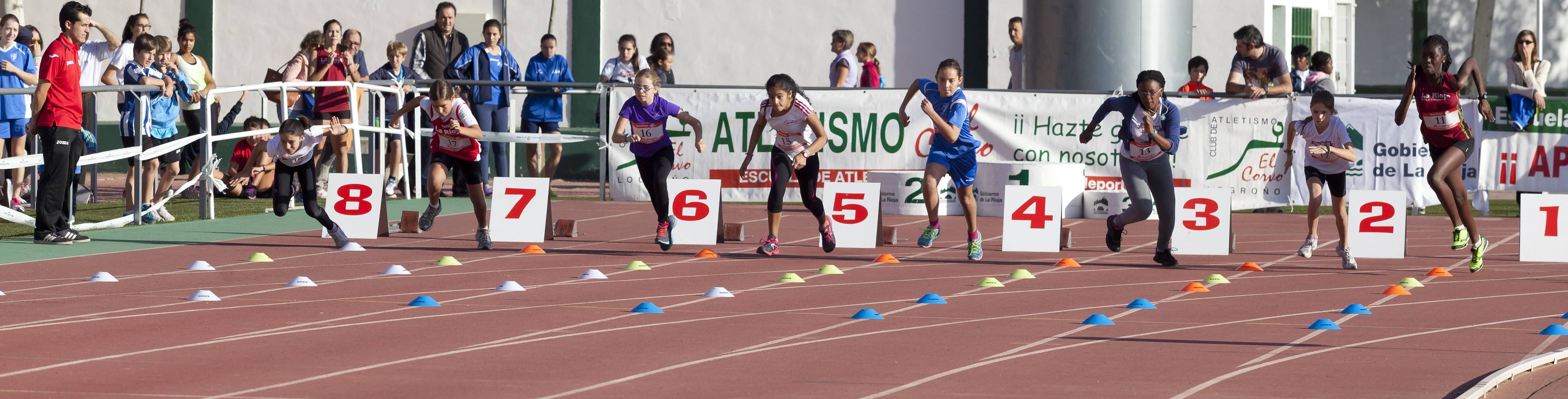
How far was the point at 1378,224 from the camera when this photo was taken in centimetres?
1214

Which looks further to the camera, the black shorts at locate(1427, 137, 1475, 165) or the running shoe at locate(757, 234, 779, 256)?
the running shoe at locate(757, 234, 779, 256)

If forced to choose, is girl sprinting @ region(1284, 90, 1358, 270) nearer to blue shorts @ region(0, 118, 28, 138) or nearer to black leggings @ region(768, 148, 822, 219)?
black leggings @ region(768, 148, 822, 219)

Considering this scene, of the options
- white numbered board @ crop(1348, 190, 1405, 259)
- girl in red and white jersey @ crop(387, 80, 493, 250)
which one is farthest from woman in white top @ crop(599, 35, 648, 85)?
white numbered board @ crop(1348, 190, 1405, 259)

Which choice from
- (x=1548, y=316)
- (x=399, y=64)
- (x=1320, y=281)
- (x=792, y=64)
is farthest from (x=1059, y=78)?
(x=1548, y=316)

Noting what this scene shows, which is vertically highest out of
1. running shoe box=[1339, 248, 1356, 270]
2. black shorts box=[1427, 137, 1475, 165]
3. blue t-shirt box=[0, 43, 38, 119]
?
blue t-shirt box=[0, 43, 38, 119]

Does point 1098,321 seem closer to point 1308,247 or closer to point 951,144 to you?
point 951,144

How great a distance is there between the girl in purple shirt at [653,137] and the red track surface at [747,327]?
306 mm

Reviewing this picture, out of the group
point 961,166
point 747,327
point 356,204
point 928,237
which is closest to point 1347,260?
point 961,166

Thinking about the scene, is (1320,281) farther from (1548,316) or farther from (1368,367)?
(1368,367)

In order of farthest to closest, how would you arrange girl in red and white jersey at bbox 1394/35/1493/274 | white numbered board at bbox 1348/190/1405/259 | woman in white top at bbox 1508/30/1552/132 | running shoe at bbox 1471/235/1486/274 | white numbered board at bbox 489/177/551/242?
1. woman in white top at bbox 1508/30/1552/132
2. white numbered board at bbox 489/177/551/242
3. white numbered board at bbox 1348/190/1405/259
4. girl in red and white jersey at bbox 1394/35/1493/274
5. running shoe at bbox 1471/235/1486/274

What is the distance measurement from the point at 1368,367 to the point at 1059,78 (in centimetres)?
1165

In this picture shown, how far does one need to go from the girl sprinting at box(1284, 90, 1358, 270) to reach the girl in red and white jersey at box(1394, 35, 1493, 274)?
0.38 meters

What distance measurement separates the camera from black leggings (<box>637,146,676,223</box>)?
12781 mm

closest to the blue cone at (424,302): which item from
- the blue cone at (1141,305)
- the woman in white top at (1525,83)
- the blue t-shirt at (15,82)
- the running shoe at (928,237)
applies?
the blue cone at (1141,305)
